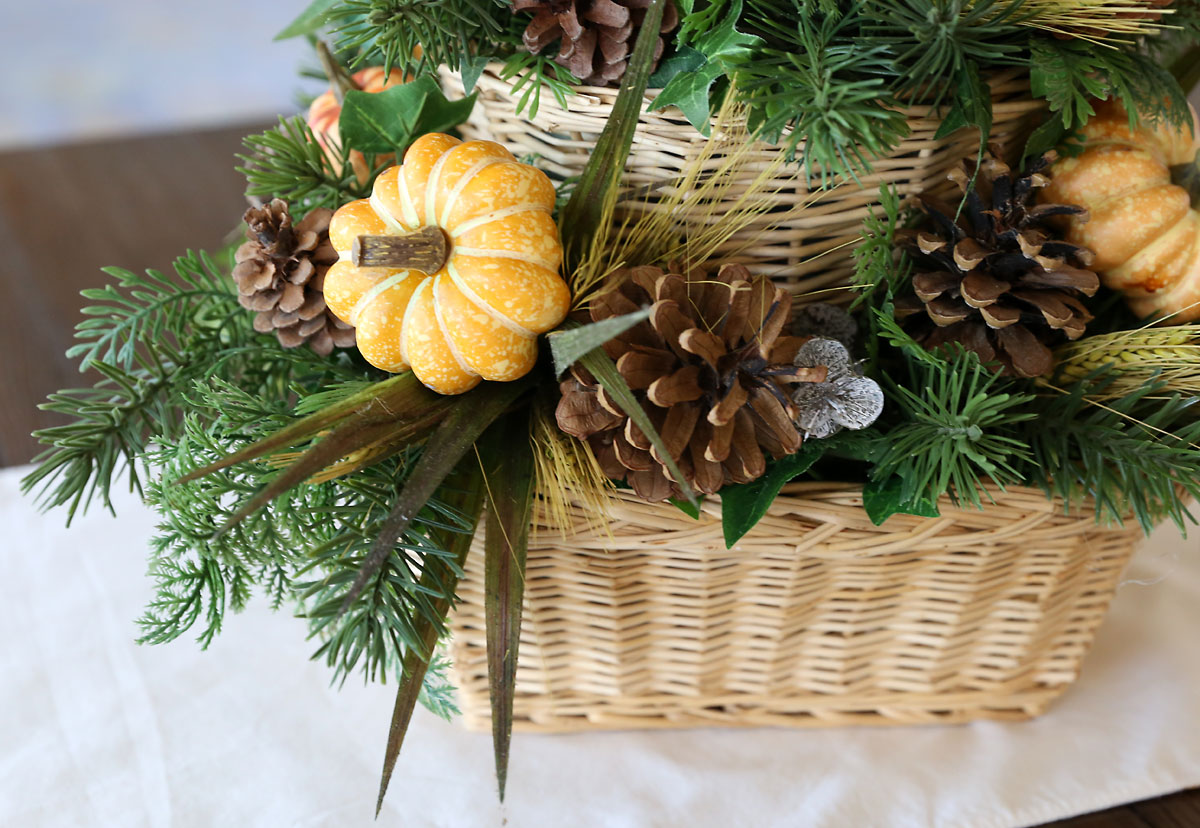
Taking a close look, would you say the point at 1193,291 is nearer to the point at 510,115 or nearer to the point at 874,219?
the point at 874,219

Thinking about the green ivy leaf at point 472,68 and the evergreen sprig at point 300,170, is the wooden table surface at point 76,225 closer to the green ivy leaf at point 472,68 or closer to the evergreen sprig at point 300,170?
the evergreen sprig at point 300,170

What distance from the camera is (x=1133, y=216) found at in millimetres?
450

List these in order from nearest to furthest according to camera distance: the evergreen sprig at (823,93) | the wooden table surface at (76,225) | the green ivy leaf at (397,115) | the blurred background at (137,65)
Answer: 1. the evergreen sprig at (823,93)
2. the green ivy leaf at (397,115)
3. the wooden table surface at (76,225)
4. the blurred background at (137,65)

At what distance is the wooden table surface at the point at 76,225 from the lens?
806 mm

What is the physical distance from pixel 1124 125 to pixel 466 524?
37 cm

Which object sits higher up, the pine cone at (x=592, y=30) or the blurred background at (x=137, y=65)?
the pine cone at (x=592, y=30)

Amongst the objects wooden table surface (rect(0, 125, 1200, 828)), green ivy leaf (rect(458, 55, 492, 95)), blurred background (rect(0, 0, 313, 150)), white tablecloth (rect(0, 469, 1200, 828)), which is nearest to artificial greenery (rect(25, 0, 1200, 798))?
green ivy leaf (rect(458, 55, 492, 95))

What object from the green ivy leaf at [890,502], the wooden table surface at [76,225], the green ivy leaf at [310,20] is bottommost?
the wooden table surface at [76,225]

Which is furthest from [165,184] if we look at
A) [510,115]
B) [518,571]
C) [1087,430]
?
[1087,430]

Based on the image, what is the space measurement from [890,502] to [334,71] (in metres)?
0.38

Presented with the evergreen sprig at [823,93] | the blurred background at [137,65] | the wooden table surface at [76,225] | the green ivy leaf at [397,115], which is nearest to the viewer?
the evergreen sprig at [823,93]

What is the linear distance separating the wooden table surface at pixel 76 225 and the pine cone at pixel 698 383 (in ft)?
1.85

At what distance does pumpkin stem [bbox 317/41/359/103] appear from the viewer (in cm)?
53

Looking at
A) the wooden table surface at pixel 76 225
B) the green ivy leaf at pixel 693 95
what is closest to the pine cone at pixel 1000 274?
the green ivy leaf at pixel 693 95
